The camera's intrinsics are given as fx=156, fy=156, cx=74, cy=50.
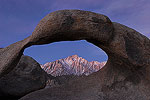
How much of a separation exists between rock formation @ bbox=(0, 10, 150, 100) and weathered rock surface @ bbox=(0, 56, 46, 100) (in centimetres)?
73

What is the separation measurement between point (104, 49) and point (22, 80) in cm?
404

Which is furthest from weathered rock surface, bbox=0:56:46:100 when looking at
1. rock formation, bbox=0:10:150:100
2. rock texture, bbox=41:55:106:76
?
rock texture, bbox=41:55:106:76

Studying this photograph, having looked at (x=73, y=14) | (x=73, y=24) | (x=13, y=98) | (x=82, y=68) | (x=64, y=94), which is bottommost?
(x=13, y=98)

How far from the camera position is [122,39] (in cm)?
505

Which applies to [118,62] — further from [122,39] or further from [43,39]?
[43,39]

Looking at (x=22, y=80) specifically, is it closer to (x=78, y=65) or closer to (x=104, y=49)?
(x=104, y=49)

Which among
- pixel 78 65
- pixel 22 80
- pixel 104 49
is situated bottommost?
pixel 22 80

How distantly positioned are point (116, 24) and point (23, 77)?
15.4 ft

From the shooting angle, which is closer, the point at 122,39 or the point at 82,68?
the point at 122,39

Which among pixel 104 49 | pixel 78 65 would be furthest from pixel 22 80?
pixel 78 65

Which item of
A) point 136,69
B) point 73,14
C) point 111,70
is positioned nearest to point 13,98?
point 111,70

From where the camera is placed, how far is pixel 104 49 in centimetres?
545

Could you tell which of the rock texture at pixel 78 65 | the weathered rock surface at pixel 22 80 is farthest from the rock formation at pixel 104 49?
the rock texture at pixel 78 65

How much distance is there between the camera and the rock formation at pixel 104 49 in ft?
14.3
